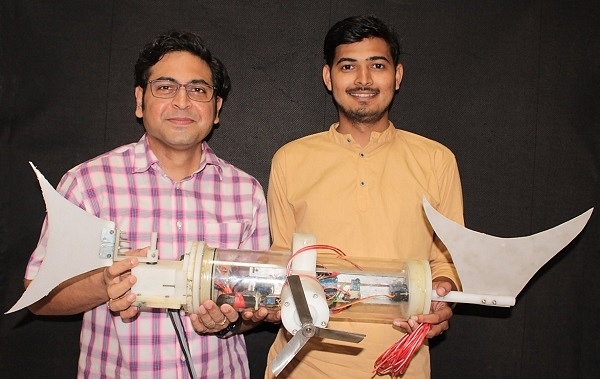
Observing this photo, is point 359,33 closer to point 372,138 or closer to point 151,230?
point 372,138

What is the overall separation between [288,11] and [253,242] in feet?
3.36

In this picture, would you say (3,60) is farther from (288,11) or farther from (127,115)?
(288,11)

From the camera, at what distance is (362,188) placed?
168 cm

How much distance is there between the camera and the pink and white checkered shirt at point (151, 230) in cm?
158

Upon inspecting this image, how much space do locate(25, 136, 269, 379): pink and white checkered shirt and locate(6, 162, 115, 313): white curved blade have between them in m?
0.31

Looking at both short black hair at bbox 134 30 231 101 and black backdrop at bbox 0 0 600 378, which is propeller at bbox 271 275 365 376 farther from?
black backdrop at bbox 0 0 600 378

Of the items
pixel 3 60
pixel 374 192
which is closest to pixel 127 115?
pixel 3 60

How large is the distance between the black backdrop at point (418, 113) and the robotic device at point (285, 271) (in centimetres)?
84

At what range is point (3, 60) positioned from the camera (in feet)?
6.56

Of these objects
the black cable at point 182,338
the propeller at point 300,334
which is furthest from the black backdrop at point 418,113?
the propeller at point 300,334

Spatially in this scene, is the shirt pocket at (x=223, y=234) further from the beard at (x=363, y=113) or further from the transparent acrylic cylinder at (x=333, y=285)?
the beard at (x=363, y=113)

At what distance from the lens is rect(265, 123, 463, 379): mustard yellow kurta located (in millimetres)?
1619

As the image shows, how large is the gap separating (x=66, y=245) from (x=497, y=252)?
1136 millimetres

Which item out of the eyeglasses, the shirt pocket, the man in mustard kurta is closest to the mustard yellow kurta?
the man in mustard kurta
